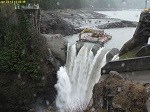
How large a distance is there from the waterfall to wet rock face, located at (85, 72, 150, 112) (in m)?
11.0

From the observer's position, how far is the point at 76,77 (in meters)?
34.1

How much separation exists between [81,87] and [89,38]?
12014 millimetres

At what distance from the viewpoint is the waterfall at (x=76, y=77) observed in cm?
3161

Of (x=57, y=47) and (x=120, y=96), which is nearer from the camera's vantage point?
(x=120, y=96)

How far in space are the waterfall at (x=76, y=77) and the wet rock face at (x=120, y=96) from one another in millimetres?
11012

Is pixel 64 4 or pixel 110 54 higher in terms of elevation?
pixel 110 54

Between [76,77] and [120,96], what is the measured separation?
628 inches

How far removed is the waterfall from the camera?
31609mm

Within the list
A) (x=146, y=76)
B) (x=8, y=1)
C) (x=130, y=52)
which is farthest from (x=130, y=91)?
(x=8, y=1)

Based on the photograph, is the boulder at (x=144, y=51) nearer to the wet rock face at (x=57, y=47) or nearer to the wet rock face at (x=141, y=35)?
the wet rock face at (x=141, y=35)

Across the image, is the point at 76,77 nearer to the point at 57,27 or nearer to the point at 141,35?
the point at 141,35

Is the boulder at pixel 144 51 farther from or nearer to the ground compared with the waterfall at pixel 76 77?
farther from the ground

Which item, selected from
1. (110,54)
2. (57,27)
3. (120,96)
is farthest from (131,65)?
(57,27)

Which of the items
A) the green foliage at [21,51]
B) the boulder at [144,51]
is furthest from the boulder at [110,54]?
the green foliage at [21,51]
